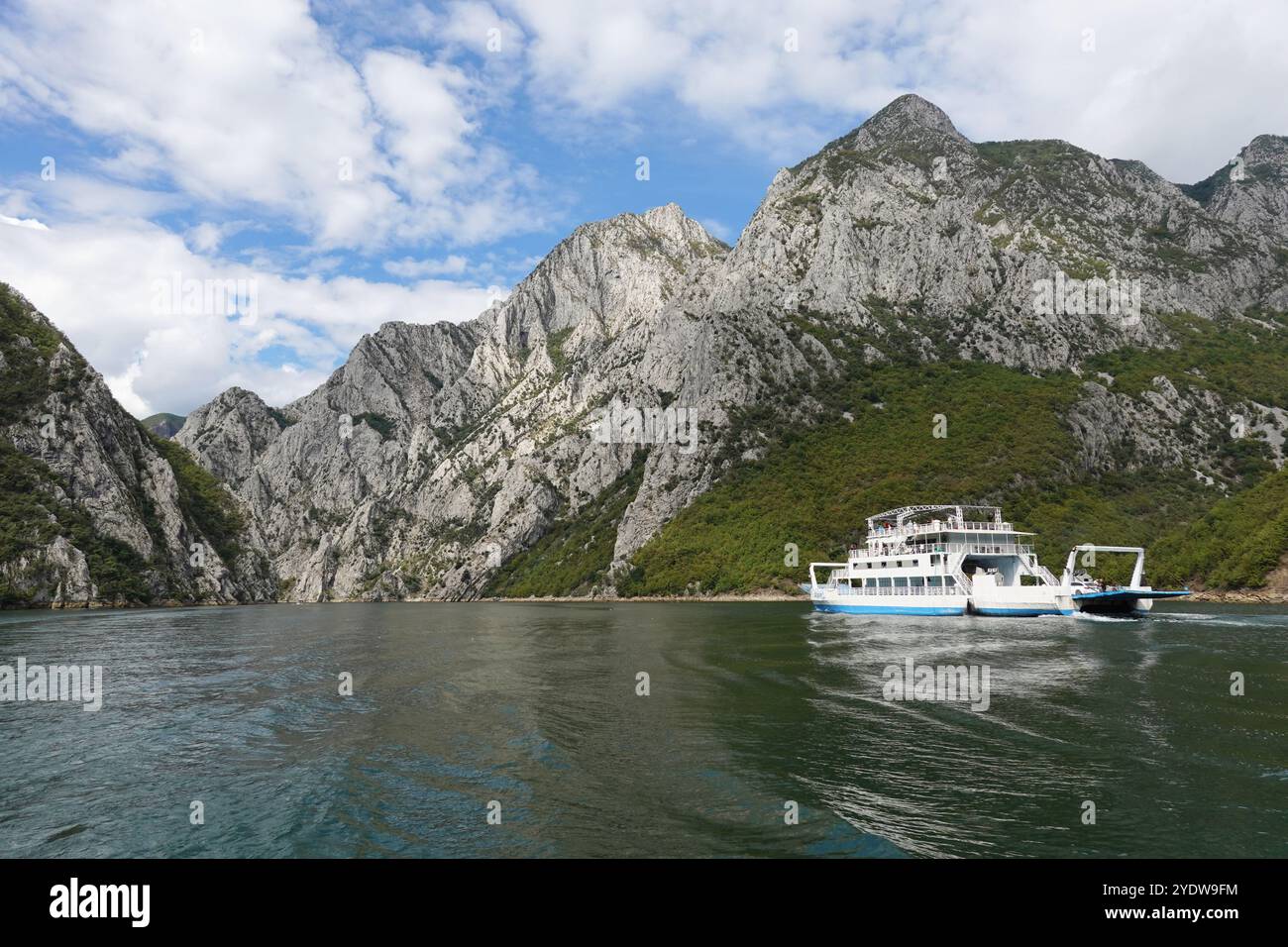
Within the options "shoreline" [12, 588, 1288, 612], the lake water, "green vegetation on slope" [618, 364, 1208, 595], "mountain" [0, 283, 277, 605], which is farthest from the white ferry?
"mountain" [0, 283, 277, 605]

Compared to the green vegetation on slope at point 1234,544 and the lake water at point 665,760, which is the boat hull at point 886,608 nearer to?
the lake water at point 665,760

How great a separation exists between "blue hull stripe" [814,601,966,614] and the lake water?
35.5m

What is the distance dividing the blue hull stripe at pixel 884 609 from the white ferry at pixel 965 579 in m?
0.12

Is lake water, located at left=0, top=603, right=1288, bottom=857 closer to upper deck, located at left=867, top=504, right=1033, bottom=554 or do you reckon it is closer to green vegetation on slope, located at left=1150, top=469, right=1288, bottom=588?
upper deck, located at left=867, top=504, right=1033, bottom=554

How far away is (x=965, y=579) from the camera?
3346 inches

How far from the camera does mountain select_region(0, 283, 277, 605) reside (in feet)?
437

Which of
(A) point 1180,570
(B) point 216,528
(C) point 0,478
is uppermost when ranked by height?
(C) point 0,478

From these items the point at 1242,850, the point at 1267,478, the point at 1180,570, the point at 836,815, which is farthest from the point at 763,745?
the point at 1267,478

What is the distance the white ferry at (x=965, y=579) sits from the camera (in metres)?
75.9

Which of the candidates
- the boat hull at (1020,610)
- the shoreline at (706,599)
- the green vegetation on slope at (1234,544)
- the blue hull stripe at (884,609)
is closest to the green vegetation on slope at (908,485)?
the shoreline at (706,599)
